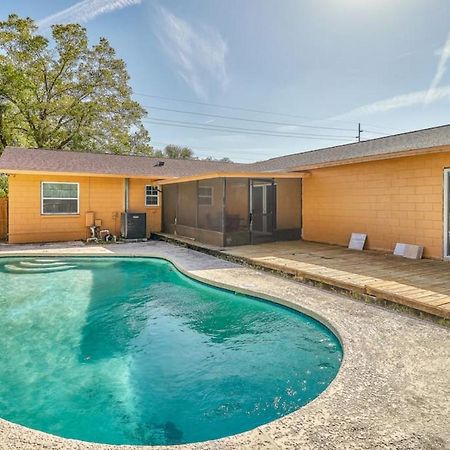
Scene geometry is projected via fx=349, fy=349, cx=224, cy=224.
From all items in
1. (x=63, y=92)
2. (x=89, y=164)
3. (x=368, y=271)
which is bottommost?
(x=368, y=271)

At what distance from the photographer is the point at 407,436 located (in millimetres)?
2055

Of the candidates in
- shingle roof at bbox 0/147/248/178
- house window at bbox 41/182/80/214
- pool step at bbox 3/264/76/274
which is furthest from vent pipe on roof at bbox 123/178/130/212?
pool step at bbox 3/264/76/274

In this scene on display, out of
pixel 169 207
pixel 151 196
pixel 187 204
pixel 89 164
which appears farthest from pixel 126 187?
pixel 187 204

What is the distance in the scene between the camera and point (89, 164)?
1226 cm

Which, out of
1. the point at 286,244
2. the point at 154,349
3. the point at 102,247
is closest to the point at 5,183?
the point at 102,247

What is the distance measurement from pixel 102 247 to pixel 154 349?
7.03 meters

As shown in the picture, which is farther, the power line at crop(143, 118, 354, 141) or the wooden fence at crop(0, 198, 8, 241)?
the power line at crop(143, 118, 354, 141)

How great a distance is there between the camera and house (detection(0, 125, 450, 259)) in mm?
7402

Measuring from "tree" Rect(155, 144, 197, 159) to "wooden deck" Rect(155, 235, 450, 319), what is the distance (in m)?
28.0

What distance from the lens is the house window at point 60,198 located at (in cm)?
1127

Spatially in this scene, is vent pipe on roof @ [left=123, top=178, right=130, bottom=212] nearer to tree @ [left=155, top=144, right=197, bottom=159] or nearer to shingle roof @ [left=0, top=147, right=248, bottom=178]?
shingle roof @ [left=0, top=147, right=248, bottom=178]

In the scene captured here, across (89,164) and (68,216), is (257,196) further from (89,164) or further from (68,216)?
(68,216)

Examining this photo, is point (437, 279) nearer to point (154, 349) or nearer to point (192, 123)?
point (154, 349)

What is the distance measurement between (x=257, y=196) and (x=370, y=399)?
24.6 feet
